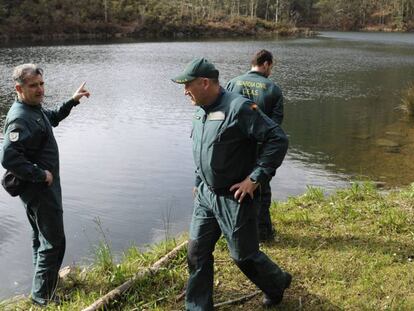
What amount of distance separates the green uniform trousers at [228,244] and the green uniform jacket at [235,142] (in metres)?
0.22

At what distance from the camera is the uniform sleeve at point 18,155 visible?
450cm

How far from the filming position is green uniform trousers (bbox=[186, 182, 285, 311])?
13.0 feet

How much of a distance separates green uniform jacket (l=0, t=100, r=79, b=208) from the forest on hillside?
63.3m

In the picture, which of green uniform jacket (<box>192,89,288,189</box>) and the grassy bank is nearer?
green uniform jacket (<box>192,89,288,189</box>)

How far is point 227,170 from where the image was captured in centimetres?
394

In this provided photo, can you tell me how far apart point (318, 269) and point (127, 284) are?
206 cm

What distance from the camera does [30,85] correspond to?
4.61m

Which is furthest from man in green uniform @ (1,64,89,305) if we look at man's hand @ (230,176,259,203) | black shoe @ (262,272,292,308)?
black shoe @ (262,272,292,308)

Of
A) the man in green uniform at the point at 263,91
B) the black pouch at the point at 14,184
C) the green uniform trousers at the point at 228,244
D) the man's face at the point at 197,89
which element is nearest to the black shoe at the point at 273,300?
the green uniform trousers at the point at 228,244

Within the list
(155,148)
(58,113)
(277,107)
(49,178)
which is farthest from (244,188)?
(155,148)

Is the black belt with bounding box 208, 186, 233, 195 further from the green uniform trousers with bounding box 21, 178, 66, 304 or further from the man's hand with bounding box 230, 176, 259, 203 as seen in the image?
the green uniform trousers with bounding box 21, 178, 66, 304

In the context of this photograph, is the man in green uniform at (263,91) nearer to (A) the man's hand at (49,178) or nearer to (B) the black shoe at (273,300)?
(B) the black shoe at (273,300)

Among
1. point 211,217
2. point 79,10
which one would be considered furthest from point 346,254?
point 79,10

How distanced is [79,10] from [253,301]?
75852 mm
